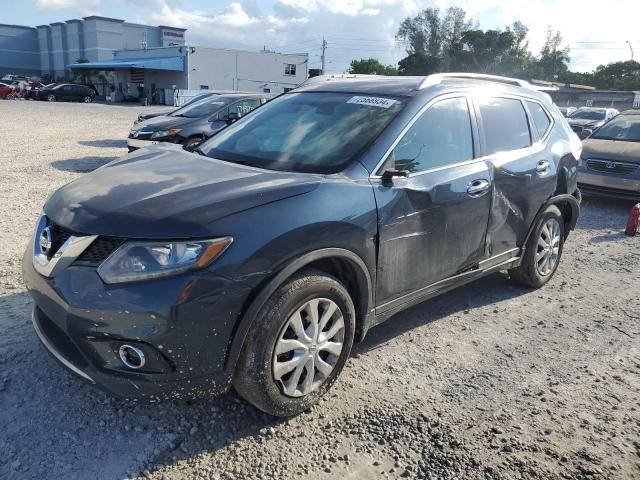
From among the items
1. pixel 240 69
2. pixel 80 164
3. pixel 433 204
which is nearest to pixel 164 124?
pixel 80 164

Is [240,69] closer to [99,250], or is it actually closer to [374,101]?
[374,101]

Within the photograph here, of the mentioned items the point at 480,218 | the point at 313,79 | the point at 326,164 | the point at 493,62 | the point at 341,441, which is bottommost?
the point at 341,441

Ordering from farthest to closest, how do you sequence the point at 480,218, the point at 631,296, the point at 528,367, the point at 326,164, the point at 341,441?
the point at 631,296 → the point at 480,218 → the point at 528,367 → the point at 326,164 → the point at 341,441

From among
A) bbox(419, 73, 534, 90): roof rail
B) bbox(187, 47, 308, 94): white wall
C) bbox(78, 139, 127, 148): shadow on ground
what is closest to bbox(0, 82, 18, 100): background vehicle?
bbox(187, 47, 308, 94): white wall

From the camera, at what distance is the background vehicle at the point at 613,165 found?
8.50 meters

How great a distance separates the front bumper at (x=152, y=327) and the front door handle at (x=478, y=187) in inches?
78.5

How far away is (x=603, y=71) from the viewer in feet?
222

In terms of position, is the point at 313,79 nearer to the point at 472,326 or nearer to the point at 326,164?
the point at 326,164

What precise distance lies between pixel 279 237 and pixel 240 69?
53.9 m

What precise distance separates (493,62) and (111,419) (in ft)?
274

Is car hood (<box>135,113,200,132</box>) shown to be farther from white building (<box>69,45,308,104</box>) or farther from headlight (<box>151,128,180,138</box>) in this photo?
white building (<box>69,45,308,104</box>)

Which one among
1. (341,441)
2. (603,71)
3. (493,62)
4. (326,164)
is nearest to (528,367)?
(341,441)

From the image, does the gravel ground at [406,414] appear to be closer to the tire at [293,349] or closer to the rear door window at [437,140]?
the tire at [293,349]

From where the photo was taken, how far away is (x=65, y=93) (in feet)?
134
